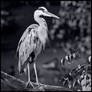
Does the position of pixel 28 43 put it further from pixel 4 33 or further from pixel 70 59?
pixel 4 33

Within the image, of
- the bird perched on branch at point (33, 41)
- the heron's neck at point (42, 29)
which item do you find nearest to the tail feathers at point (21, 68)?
the bird perched on branch at point (33, 41)

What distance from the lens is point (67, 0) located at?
217cm

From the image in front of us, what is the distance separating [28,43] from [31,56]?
66 mm

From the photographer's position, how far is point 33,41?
1330 millimetres

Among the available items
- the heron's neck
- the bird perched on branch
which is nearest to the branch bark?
the bird perched on branch

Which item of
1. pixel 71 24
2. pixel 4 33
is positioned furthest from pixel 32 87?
pixel 4 33

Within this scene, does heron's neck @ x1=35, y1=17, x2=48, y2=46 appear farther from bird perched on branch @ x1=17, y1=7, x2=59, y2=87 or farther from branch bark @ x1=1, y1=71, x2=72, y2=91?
branch bark @ x1=1, y1=71, x2=72, y2=91

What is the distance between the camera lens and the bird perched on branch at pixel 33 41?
1.26 m

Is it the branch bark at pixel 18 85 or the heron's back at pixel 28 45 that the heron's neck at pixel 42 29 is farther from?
the branch bark at pixel 18 85

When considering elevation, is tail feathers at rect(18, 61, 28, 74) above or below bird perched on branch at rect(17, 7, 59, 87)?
below

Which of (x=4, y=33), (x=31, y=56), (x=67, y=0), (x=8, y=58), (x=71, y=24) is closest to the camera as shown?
(x=31, y=56)

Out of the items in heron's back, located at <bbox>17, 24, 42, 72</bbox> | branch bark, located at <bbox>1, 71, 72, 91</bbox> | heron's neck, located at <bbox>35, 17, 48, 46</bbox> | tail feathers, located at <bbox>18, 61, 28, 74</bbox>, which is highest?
heron's neck, located at <bbox>35, 17, 48, 46</bbox>

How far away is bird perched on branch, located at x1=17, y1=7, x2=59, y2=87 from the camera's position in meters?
1.26

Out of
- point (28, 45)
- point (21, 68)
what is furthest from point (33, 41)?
point (21, 68)
